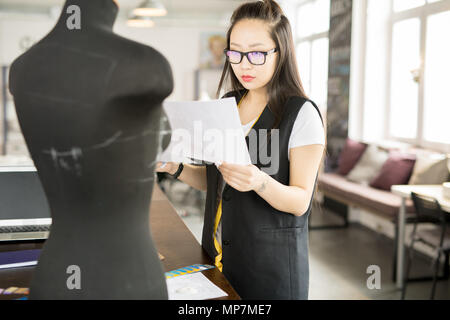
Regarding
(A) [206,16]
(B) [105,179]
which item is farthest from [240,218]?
(A) [206,16]

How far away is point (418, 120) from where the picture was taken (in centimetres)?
507

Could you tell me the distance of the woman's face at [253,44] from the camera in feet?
4.81

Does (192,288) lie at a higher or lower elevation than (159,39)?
lower

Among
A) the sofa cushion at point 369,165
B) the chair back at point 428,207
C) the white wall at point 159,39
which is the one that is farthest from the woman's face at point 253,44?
the white wall at point 159,39

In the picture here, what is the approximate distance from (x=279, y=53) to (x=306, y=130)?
0.27 meters

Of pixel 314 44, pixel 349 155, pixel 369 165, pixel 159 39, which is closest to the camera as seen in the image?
pixel 369 165

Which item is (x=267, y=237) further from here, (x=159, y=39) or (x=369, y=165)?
(x=159, y=39)

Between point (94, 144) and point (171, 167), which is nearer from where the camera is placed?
point (94, 144)

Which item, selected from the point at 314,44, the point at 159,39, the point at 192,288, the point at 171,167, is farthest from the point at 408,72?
the point at 159,39

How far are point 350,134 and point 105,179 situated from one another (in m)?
5.60

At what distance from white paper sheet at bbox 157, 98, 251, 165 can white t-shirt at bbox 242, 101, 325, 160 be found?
226 millimetres

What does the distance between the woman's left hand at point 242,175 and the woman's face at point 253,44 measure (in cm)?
36

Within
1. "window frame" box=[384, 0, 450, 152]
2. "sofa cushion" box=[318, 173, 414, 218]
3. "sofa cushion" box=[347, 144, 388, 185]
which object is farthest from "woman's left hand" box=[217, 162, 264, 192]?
"sofa cushion" box=[347, 144, 388, 185]

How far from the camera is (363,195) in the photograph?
4617 mm
